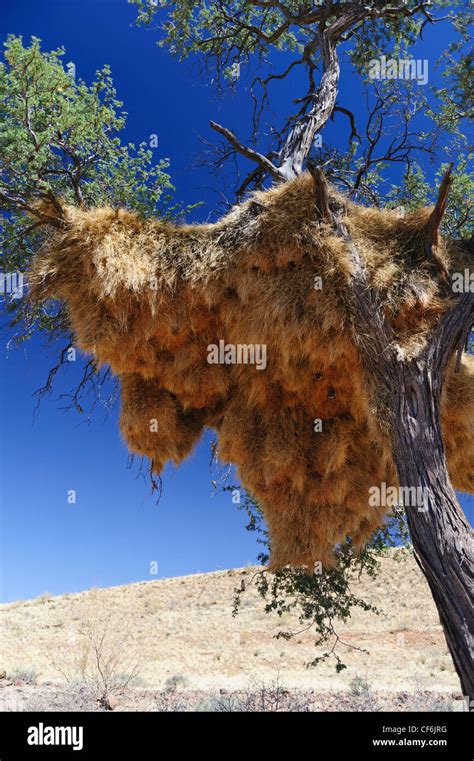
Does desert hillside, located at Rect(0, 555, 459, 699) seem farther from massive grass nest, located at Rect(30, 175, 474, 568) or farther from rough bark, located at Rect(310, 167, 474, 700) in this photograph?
rough bark, located at Rect(310, 167, 474, 700)

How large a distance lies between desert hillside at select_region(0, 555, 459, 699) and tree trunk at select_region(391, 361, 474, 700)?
1013 cm

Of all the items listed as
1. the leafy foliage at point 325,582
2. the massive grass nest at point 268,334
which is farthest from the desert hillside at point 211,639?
the massive grass nest at point 268,334

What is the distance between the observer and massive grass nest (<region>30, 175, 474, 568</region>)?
6.87 metres

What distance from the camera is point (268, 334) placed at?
23.3 feet

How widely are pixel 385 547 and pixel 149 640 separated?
16730 millimetres

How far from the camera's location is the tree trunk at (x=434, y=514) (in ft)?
16.5

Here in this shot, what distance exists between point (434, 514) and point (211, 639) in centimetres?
2139

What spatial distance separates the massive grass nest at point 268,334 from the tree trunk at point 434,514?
1.15 feet

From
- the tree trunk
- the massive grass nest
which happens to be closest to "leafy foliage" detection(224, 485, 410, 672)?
the massive grass nest
